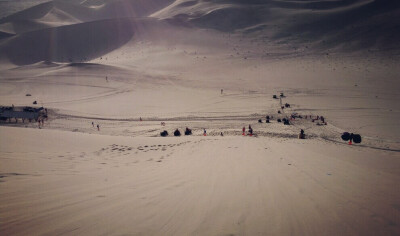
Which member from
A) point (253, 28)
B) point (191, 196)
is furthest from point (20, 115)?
point (253, 28)

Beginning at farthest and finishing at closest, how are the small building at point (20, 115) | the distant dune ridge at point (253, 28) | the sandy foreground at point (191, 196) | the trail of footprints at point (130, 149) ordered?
the distant dune ridge at point (253, 28), the small building at point (20, 115), the trail of footprints at point (130, 149), the sandy foreground at point (191, 196)

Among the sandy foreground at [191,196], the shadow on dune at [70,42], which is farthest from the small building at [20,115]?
the shadow on dune at [70,42]

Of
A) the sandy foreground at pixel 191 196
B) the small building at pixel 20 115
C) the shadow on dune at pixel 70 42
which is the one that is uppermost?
the shadow on dune at pixel 70 42

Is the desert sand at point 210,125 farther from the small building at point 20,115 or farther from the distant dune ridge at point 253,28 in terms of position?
the small building at point 20,115

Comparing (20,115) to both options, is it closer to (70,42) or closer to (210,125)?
(210,125)

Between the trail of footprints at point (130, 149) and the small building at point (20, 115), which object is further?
the small building at point (20, 115)

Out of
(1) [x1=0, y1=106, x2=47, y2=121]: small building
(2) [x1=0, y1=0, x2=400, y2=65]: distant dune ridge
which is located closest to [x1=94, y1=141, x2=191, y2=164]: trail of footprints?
(1) [x1=0, y1=106, x2=47, y2=121]: small building

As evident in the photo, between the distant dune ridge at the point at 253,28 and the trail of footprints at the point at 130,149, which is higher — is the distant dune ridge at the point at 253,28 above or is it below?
above
